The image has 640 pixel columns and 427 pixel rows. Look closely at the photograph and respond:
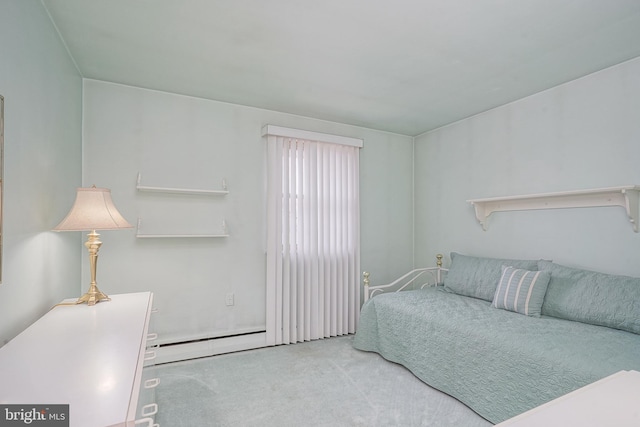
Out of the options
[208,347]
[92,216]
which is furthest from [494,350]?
[92,216]

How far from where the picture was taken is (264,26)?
2.00 m

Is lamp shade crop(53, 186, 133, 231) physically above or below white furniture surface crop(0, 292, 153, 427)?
above

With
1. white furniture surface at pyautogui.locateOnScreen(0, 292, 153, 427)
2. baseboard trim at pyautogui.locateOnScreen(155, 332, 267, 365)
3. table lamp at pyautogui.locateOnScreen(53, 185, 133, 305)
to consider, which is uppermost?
table lamp at pyautogui.locateOnScreen(53, 185, 133, 305)

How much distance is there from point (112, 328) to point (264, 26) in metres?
1.83

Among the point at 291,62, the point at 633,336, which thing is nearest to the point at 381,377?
the point at 633,336

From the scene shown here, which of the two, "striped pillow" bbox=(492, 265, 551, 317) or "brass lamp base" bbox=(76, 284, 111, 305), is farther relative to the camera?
"striped pillow" bbox=(492, 265, 551, 317)

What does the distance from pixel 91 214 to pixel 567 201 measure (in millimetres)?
3453

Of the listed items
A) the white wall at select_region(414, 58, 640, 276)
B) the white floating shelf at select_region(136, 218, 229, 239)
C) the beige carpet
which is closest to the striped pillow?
the white wall at select_region(414, 58, 640, 276)

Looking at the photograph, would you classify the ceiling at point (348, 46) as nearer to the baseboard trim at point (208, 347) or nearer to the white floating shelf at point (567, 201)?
the white floating shelf at point (567, 201)

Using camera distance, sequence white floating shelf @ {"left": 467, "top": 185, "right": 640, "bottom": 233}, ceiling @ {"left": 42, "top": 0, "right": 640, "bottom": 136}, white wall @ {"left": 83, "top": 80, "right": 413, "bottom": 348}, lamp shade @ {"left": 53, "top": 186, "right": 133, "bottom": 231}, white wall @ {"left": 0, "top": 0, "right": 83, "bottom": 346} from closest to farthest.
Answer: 1. white wall @ {"left": 0, "top": 0, "right": 83, "bottom": 346}
2. lamp shade @ {"left": 53, "top": 186, "right": 133, "bottom": 231}
3. ceiling @ {"left": 42, "top": 0, "right": 640, "bottom": 136}
4. white floating shelf @ {"left": 467, "top": 185, "right": 640, "bottom": 233}
5. white wall @ {"left": 83, "top": 80, "right": 413, "bottom": 348}

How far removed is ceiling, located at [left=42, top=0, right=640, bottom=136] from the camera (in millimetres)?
1836

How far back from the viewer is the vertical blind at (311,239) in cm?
338

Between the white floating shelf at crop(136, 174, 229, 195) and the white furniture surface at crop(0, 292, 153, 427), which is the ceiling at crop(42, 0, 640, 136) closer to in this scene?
the white floating shelf at crop(136, 174, 229, 195)

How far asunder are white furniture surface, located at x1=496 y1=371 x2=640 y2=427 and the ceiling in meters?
1.85
